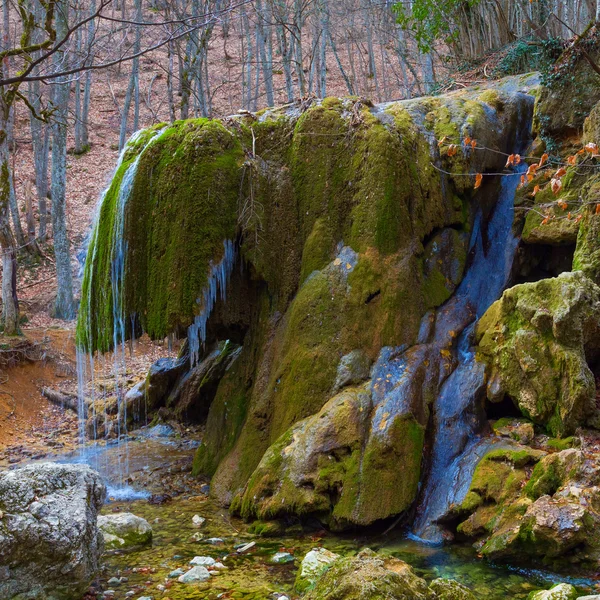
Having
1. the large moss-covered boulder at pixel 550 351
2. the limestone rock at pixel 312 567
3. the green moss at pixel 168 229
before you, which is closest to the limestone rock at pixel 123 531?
the limestone rock at pixel 312 567

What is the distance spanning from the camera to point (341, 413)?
6270 mm

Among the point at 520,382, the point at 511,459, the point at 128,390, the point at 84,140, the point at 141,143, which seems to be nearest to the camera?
the point at 511,459

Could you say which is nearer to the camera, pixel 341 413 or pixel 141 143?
pixel 341 413

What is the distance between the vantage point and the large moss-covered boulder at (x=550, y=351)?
18.6 feet

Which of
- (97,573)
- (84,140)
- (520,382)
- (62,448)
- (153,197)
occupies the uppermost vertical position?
(84,140)

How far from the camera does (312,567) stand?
15.3ft

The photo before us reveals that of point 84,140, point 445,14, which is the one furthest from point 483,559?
point 84,140

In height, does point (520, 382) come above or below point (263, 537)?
above

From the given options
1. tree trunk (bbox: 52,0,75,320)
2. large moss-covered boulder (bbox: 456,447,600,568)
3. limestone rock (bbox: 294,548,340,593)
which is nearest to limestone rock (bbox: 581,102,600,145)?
large moss-covered boulder (bbox: 456,447,600,568)

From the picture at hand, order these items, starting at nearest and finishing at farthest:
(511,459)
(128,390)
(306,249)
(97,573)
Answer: (97,573), (511,459), (306,249), (128,390)

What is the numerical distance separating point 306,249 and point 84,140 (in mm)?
21249

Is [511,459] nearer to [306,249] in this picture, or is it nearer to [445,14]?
[306,249]

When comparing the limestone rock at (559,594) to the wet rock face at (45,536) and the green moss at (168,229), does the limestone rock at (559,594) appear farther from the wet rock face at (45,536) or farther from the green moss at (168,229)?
the green moss at (168,229)

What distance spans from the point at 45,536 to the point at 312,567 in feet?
6.22
